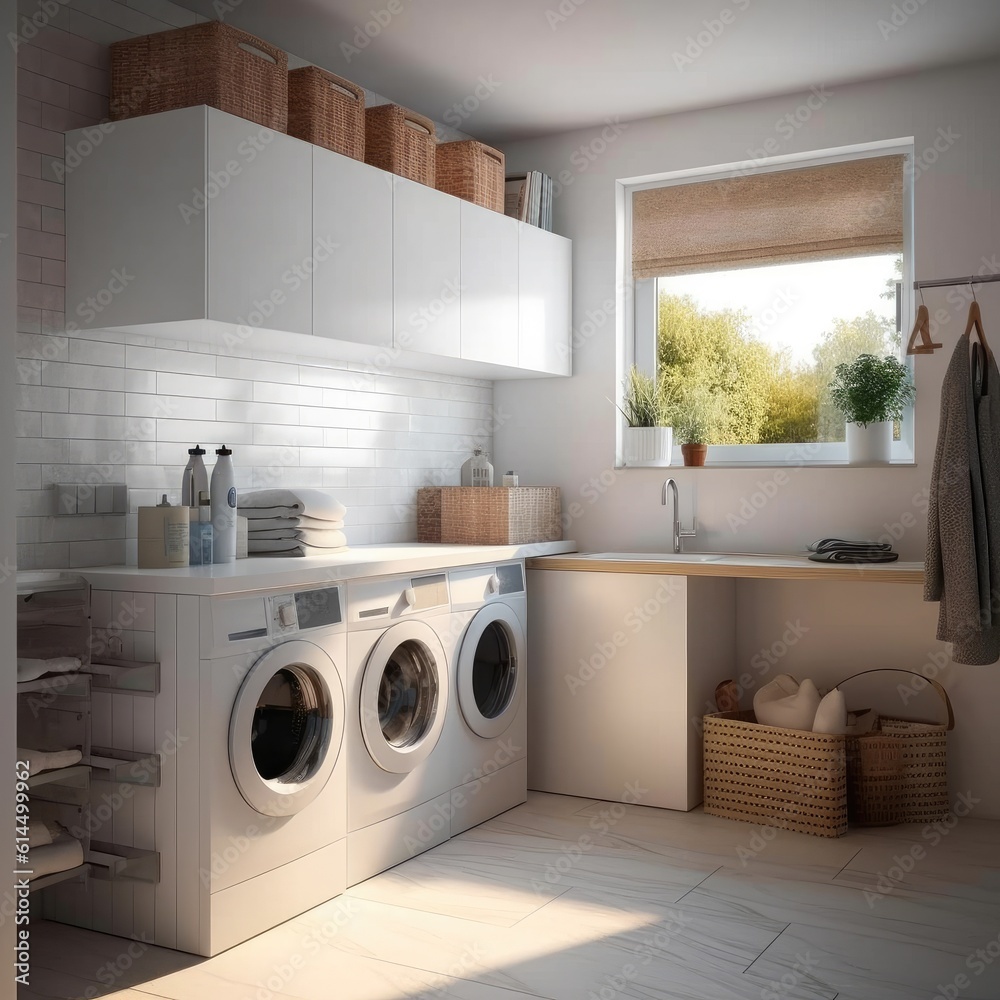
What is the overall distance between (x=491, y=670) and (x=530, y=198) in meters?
1.93

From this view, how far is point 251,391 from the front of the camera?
3381 millimetres

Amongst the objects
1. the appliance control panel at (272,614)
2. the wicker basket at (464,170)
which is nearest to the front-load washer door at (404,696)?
the appliance control panel at (272,614)

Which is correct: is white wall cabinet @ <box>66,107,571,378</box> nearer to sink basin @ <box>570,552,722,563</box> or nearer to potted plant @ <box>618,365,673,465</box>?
potted plant @ <box>618,365,673,465</box>

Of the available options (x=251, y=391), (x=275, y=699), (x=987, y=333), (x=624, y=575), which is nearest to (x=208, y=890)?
(x=275, y=699)

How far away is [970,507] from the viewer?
9.88 ft

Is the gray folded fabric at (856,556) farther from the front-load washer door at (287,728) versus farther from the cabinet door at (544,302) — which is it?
the front-load washer door at (287,728)

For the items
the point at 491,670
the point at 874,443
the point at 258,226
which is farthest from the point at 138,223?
the point at 874,443

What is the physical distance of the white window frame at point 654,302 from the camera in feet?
12.9

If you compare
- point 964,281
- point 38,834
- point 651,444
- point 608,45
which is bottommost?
point 38,834

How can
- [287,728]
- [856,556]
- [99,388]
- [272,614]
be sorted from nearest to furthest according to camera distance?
[272,614] < [287,728] < [99,388] < [856,556]

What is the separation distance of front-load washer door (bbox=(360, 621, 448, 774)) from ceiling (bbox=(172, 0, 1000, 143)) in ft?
6.23

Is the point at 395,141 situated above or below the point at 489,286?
above

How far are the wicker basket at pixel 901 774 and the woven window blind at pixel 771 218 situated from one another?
1.74 meters

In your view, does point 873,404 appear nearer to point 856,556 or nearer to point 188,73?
point 856,556
